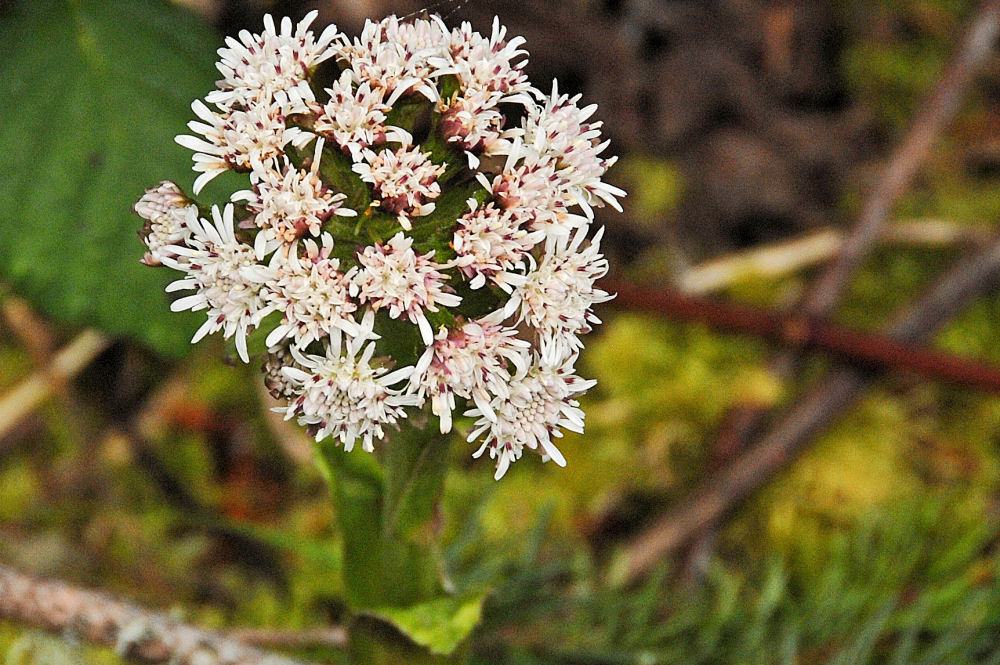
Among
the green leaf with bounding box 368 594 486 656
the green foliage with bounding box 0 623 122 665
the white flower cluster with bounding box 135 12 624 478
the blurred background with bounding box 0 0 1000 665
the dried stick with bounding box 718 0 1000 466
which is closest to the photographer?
the white flower cluster with bounding box 135 12 624 478

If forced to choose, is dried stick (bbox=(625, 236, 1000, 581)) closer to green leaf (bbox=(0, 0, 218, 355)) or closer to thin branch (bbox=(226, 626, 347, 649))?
thin branch (bbox=(226, 626, 347, 649))

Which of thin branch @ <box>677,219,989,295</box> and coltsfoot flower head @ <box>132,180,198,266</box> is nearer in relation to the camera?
coltsfoot flower head @ <box>132,180,198,266</box>

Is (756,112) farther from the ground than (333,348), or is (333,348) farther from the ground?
(756,112)

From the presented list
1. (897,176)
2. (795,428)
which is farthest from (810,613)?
(897,176)

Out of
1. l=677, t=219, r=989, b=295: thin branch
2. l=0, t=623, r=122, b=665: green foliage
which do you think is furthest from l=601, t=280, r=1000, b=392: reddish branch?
l=0, t=623, r=122, b=665: green foliage

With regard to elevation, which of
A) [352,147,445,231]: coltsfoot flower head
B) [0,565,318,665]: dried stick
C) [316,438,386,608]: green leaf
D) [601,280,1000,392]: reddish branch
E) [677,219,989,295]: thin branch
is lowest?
[0,565,318,665]: dried stick

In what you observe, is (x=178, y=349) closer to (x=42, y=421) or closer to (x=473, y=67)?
(x=42, y=421)

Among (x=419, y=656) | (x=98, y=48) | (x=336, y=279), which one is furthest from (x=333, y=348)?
(x=98, y=48)
